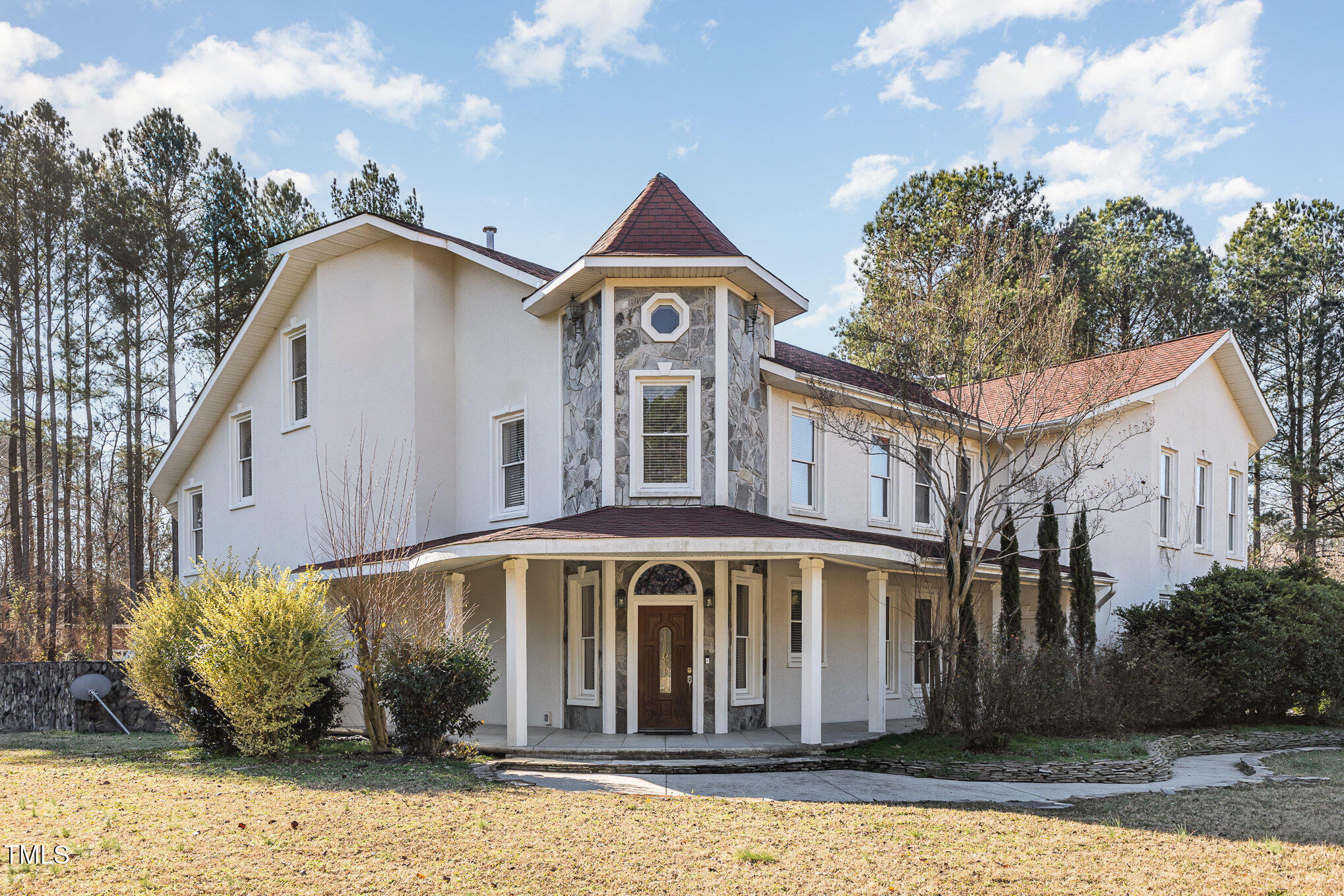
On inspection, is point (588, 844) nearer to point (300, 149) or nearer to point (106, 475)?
point (300, 149)

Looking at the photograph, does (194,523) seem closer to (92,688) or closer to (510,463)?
(92,688)

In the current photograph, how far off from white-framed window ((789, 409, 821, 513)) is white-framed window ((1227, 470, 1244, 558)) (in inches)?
508

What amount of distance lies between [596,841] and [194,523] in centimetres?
1935

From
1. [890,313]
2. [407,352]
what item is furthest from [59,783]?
[890,313]

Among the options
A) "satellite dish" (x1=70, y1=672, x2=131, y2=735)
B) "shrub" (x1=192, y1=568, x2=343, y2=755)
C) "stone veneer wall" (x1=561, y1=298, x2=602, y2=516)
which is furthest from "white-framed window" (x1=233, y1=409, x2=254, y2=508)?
"shrub" (x1=192, y1=568, x2=343, y2=755)

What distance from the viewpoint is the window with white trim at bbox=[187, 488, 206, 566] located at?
77.5 feet

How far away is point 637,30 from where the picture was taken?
14984 millimetres

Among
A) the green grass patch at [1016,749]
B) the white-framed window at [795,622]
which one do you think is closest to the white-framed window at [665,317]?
the white-framed window at [795,622]

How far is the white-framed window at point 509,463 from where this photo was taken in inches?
682

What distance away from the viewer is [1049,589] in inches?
660

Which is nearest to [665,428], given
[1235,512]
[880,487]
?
[880,487]

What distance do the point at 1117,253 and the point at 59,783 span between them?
3303cm

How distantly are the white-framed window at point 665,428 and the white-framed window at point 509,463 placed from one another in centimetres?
260

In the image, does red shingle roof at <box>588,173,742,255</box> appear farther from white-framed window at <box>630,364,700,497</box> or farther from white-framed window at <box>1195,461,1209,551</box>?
white-framed window at <box>1195,461,1209,551</box>
